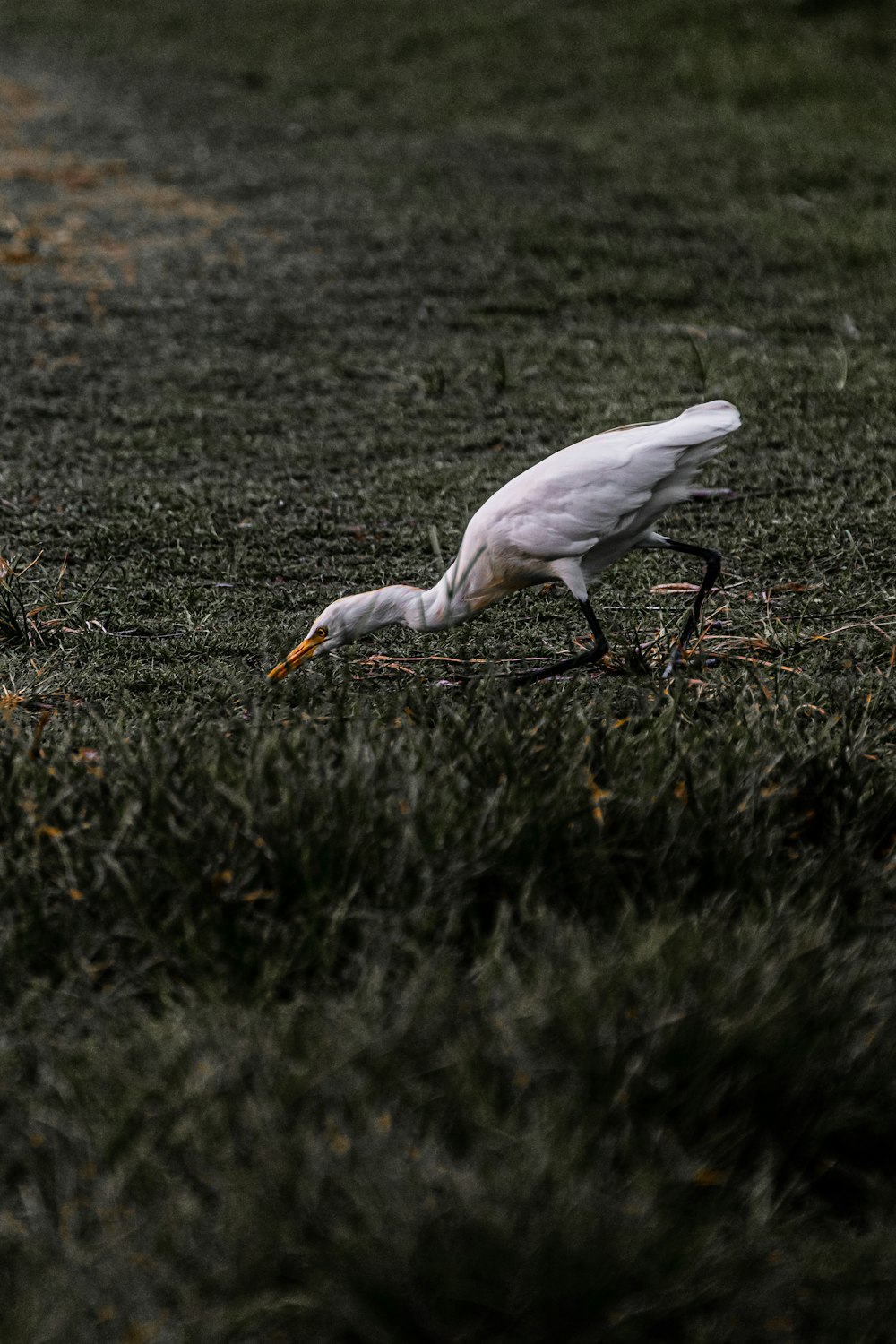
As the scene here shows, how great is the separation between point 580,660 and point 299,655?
636 millimetres

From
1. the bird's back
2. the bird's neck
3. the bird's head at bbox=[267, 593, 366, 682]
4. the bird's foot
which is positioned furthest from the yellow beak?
the bird's foot

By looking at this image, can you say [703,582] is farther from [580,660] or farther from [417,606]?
[417,606]

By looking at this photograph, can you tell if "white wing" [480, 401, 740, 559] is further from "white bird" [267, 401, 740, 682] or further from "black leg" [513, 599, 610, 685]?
"black leg" [513, 599, 610, 685]

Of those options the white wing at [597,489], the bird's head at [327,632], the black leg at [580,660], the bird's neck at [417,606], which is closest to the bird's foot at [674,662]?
the black leg at [580,660]

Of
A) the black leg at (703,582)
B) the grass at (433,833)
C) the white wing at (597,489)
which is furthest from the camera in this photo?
the black leg at (703,582)

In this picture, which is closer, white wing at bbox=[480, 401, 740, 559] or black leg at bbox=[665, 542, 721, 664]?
white wing at bbox=[480, 401, 740, 559]

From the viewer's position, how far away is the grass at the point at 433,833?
156cm

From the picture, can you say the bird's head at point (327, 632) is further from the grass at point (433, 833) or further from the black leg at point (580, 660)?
the black leg at point (580, 660)

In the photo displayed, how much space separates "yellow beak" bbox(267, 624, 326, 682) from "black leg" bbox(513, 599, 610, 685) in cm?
46

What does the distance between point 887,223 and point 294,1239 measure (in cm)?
675

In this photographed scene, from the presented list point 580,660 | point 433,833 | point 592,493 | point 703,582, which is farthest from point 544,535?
point 433,833

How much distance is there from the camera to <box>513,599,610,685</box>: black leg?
312 cm

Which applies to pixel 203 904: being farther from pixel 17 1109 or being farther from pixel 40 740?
pixel 40 740

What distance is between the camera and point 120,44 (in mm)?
12414
